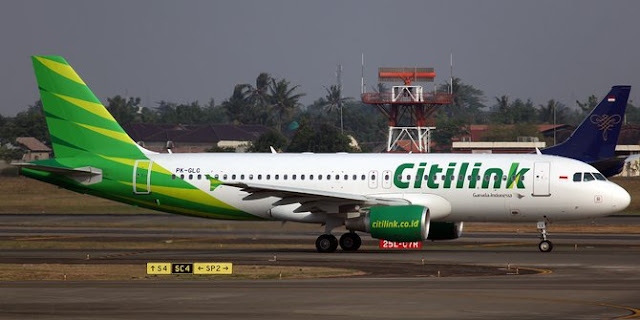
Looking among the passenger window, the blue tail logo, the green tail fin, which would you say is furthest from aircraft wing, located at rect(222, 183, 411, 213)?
the blue tail logo

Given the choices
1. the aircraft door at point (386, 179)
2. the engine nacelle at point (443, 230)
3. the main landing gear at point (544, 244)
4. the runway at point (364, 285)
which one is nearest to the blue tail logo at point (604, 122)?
the runway at point (364, 285)

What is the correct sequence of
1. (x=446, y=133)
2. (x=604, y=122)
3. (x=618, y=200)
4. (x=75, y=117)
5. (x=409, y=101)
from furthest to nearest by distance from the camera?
(x=446, y=133)
(x=409, y=101)
(x=604, y=122)
(x=75, y=117)
(x=618, y=200)

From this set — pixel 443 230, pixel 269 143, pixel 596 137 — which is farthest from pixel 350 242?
pixel 269 143

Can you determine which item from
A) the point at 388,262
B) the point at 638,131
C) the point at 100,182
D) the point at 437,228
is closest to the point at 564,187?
the point at 437,228

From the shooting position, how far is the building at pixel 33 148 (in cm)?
15488

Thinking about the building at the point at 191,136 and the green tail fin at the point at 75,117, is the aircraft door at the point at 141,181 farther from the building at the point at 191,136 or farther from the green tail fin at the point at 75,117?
the building at the point at 191,136

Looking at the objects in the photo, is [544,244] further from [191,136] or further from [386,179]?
[191,136]

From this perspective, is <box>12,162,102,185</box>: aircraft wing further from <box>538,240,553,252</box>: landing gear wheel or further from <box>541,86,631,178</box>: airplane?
<box>541,86,631,178</box>: airplane

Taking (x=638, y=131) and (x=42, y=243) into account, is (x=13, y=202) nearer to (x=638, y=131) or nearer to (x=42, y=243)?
(x=42, y=243)

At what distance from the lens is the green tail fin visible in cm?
4484

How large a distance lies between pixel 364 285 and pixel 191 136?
155 metres

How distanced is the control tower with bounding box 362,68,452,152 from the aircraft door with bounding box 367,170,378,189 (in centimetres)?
6359

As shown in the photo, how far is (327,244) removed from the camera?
4181cm

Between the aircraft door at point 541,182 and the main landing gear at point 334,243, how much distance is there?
22.3ft
